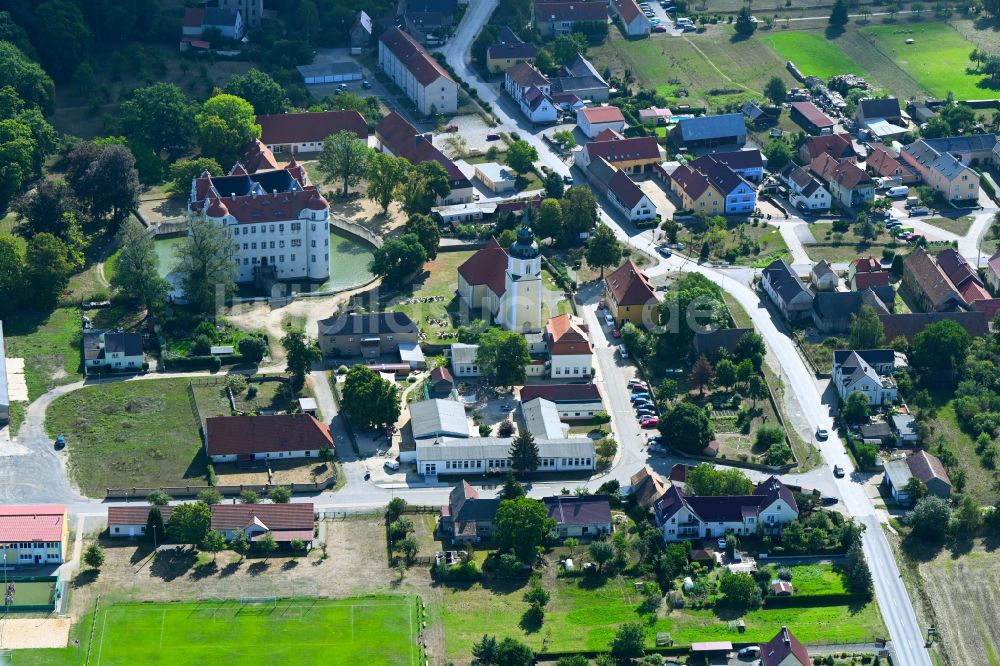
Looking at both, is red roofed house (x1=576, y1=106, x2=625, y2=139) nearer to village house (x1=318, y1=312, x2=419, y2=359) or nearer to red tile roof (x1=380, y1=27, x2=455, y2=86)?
red tile roof (x1=380, y1=27, x2=455, y2=86)

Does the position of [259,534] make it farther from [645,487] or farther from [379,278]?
[379,278]

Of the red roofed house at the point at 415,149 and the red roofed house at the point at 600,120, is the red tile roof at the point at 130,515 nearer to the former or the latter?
the red roofed house at the point at 415,149

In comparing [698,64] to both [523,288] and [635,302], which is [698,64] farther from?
[523,288]

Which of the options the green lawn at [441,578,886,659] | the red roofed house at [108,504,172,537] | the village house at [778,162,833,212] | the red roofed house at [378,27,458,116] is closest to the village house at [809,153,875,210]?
the village house at [778,162,833,212]

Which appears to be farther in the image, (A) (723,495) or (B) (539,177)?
(B) (539,177)

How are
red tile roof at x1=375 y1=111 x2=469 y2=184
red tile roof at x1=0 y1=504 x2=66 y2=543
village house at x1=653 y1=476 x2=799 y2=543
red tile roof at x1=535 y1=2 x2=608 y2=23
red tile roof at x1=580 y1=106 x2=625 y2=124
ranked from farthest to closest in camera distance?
1. red tile roof at x1=535 y1=2 x2=608 y2=23
2. red tile roof at x1=580 y1=106 x2=625 y2=124
3. red tile roof at x1=375 y1=111 x2=469 y2=184
4. village house at x1=653 y1=476 x2=799 y2=543
5. red tile roof at x1=0 y1=504 x2=66 y2=543

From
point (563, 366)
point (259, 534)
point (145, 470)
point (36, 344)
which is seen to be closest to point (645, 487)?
point (563, 366)
